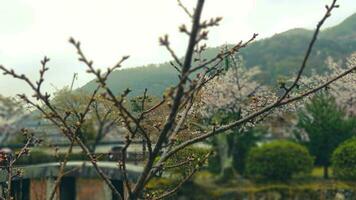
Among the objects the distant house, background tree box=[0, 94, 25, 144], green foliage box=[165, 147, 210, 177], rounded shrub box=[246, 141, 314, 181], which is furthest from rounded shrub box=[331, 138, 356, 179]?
background tree box=[0, 94, 25, 144]

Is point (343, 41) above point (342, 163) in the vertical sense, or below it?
above

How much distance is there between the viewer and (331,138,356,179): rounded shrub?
82.9ft

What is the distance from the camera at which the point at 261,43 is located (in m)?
90.2

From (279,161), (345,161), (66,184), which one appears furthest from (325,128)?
(66,184)

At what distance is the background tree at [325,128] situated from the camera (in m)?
28.6

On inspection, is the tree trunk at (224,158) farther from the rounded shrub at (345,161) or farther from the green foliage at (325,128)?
the rounded shrub at (345,161)

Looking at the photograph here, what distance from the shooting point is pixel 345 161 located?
25.6 metres

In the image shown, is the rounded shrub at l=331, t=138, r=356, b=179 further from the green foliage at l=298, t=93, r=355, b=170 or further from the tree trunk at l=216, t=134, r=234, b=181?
the tree trunk at l=216, t=134, r=234, b=181

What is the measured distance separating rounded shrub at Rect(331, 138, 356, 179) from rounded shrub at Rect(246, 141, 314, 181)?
1.43m

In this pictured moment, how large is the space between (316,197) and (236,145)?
24.9ft

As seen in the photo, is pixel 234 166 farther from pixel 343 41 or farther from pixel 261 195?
pixel 343 41

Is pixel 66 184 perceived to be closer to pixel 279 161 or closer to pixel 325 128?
pixel 279 161

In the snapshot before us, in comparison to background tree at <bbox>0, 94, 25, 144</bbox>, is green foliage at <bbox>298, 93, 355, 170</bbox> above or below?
below

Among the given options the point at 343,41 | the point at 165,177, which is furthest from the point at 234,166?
the point at 343,41
